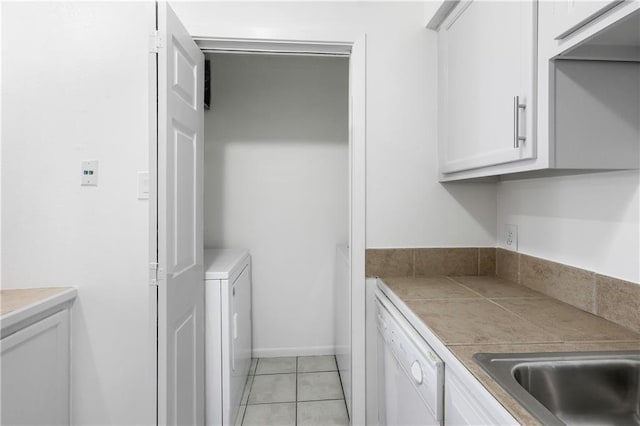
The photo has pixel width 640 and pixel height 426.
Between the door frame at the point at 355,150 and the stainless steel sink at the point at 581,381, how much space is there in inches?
34.5

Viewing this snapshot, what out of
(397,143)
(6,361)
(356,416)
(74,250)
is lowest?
(356,416)

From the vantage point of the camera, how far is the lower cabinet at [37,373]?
4.18ft

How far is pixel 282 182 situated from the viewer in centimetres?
269

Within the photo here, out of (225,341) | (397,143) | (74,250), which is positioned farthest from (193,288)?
(397,143)

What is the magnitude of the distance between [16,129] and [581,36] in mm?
2165

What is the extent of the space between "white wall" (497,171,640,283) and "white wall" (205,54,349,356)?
4.76ft

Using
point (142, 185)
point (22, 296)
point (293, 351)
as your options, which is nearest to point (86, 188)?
point (142, 185)

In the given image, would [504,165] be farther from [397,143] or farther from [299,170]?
[299,170]

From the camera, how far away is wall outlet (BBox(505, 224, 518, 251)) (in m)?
1.59

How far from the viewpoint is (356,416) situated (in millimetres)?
1687

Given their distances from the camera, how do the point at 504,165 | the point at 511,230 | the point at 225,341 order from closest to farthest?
the point at 504,165 → the point at 511,230 → the point at 225,341

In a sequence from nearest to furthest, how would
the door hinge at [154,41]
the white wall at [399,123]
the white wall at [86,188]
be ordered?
the door hinge at [154,41], the white wall at [86,188], the white wall at [399,123]

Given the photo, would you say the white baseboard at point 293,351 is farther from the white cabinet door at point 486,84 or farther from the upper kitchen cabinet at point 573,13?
the upper kitchen cabinet at point 573,13

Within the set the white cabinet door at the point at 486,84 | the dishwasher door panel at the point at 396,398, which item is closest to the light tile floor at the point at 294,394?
the dishwasher door panel at the point at 396,398
